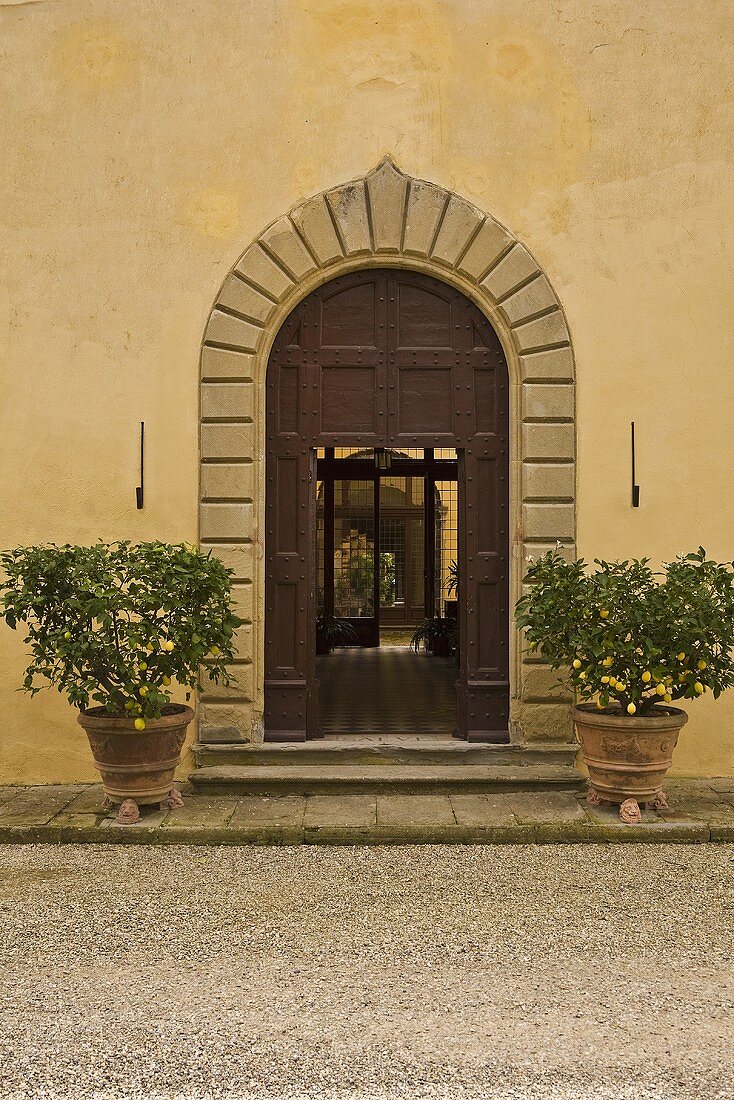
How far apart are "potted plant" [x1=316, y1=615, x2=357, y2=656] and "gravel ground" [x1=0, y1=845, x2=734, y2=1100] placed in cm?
923

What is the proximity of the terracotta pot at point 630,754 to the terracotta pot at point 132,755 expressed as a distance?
2273 millimetres

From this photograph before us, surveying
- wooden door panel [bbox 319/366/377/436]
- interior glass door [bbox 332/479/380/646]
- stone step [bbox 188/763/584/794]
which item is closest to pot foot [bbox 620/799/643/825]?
stone step [bbox 188/763/584/794]

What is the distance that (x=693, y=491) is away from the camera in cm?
630

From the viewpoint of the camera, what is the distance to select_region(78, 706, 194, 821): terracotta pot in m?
5.30

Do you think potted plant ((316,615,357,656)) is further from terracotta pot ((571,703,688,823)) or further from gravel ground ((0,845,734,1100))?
gravel ground ((0,845,734,1100))

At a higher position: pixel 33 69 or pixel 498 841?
pixel 33 69

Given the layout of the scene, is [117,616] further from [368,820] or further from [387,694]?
[387,694]

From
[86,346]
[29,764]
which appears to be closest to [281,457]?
[86,346]

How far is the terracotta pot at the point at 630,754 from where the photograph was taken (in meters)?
5.34

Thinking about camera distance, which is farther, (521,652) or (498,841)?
(521,652)

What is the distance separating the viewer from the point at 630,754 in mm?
5363

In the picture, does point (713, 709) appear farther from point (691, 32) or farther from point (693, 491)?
point (691, 32)

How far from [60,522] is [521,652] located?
3025 mm

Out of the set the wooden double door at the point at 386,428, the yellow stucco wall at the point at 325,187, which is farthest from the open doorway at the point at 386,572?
the yellow stucco wall at the point at 325,187
